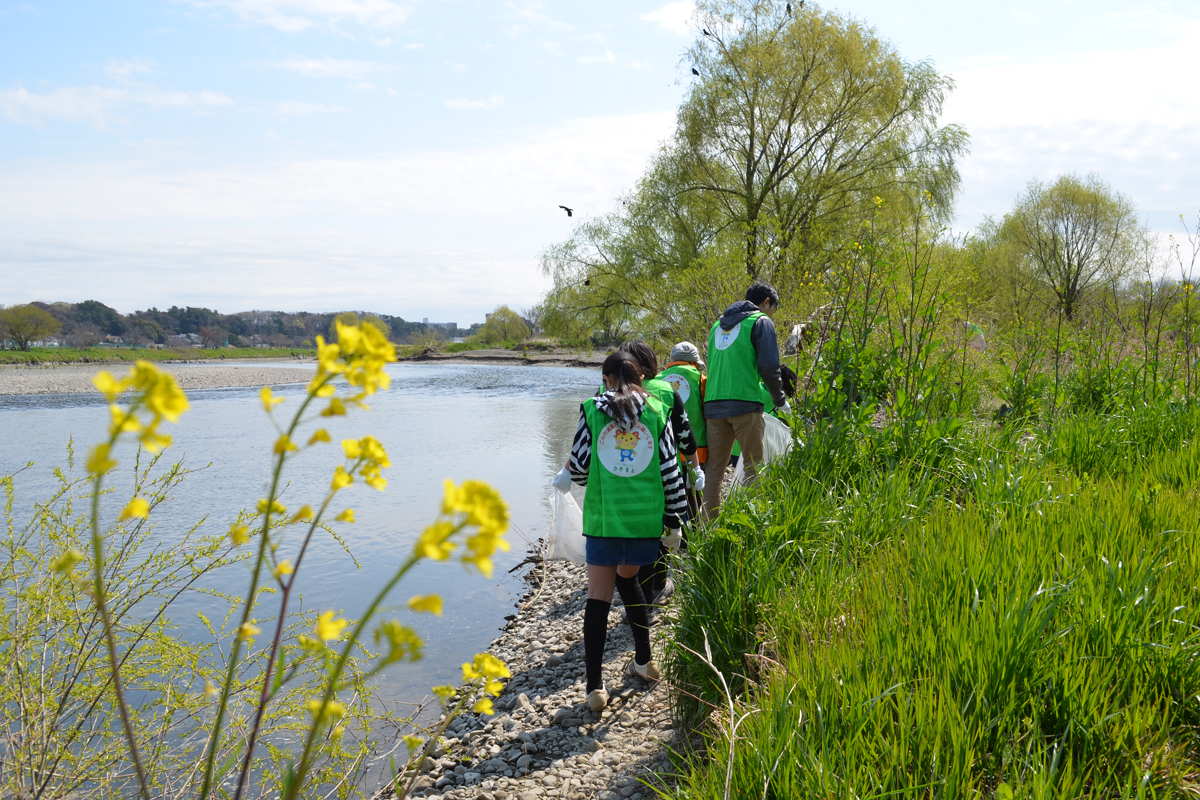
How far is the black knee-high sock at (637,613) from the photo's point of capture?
3.91 m

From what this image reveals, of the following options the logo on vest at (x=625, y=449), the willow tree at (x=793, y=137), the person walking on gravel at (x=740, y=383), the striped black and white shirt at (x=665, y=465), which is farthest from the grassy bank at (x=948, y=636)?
the willow tree at (x=793, y=137)

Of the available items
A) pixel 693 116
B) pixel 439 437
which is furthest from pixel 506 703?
pixel 693 116

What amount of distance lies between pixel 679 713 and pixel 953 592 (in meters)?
1.36

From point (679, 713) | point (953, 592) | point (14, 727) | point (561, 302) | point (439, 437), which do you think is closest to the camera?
point (953, 592)

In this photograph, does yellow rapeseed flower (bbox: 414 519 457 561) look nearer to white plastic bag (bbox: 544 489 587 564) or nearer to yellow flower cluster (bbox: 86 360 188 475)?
yellow flower cluster (bbox: 86 360 188 475)

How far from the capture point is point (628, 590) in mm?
3908

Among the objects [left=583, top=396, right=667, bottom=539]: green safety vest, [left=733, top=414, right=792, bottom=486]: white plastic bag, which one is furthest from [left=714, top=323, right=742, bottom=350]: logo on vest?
[left=583, top=396, right=667, bottom=539]: green safety vest

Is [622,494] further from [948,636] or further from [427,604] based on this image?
[427,604]

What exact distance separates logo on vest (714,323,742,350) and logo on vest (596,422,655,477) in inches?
73.1

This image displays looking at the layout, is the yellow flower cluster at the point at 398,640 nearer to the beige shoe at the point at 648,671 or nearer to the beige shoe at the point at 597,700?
→ the beige shoe at the point at 597,700

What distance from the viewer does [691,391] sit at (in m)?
5.66

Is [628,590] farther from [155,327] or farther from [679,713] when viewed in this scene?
[155,327]

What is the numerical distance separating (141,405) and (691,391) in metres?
5.06

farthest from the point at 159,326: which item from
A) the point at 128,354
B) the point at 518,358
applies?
the point at 518,358
